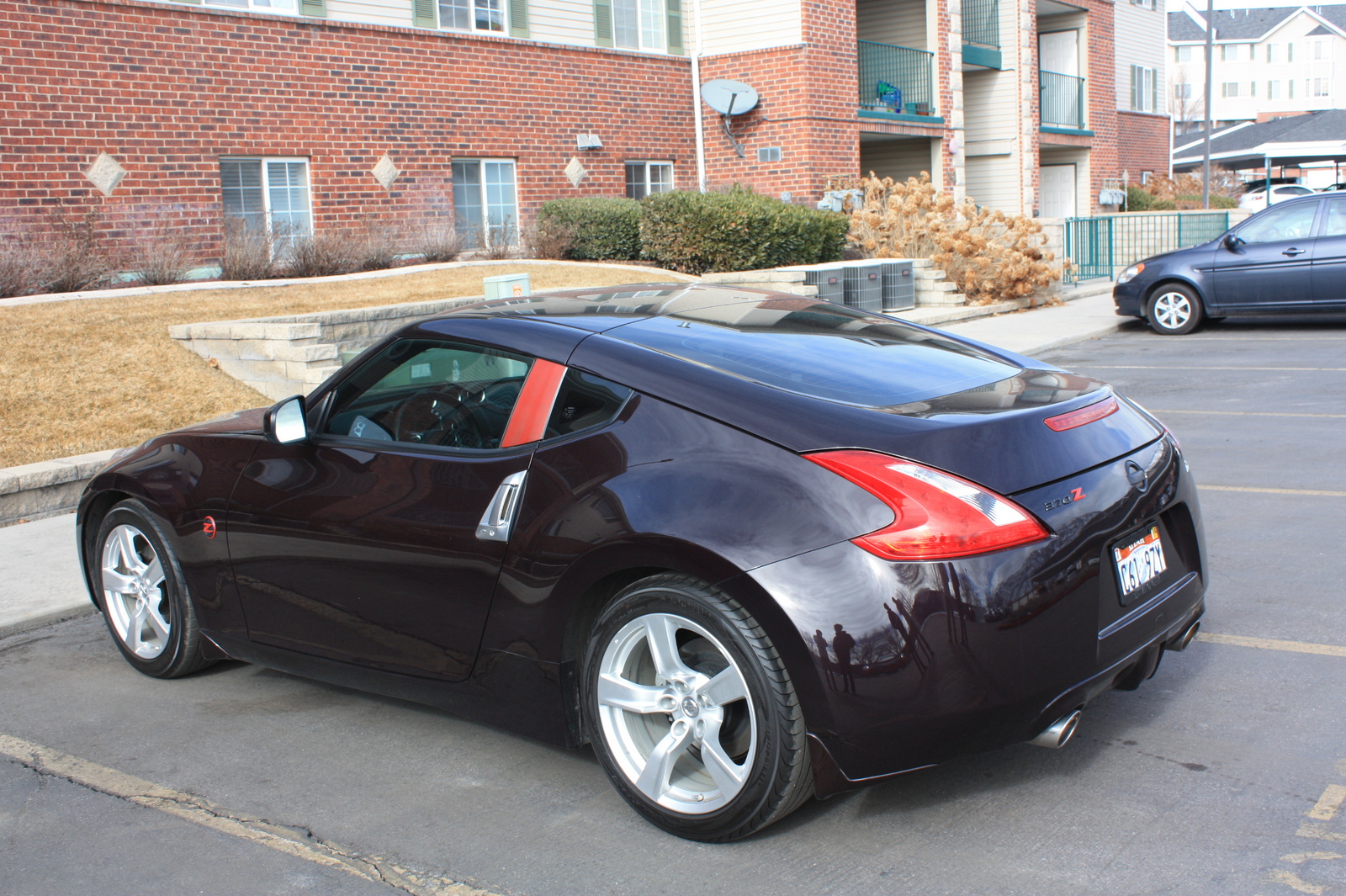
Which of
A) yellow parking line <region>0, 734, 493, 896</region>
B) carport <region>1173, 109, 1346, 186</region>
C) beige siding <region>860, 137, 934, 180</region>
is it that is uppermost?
carport <region>1173, 109, 1346, 186</region>

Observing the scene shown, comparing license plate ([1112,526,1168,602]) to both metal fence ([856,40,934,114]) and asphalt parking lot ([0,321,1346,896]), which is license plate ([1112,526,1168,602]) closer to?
asphalt parking lot ([0,321,1346,896])

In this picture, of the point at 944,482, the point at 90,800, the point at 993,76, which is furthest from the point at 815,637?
the point at 993,76

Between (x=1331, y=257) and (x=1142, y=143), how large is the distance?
980 inches

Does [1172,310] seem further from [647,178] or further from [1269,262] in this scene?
[647,178]

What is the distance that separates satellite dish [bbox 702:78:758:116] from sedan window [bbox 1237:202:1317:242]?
9.41 meters

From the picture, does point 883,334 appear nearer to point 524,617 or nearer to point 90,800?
point 524,617

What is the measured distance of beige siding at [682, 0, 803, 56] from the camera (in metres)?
21.7

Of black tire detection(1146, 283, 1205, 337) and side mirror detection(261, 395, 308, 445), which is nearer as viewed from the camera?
side mirror detection(261, 395, 308, 445)

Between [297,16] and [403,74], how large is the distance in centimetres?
176

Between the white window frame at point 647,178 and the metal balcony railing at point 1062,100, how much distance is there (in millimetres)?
13393

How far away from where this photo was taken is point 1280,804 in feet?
11.0

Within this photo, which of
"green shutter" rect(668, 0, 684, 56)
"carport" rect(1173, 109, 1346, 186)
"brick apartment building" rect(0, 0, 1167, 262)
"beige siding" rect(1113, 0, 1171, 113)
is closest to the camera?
"brick apartment building" rect(0, 0, 1167, 262)

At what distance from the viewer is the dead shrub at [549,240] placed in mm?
17844

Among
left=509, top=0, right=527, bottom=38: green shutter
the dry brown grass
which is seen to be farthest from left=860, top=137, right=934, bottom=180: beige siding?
the dry brown grass
